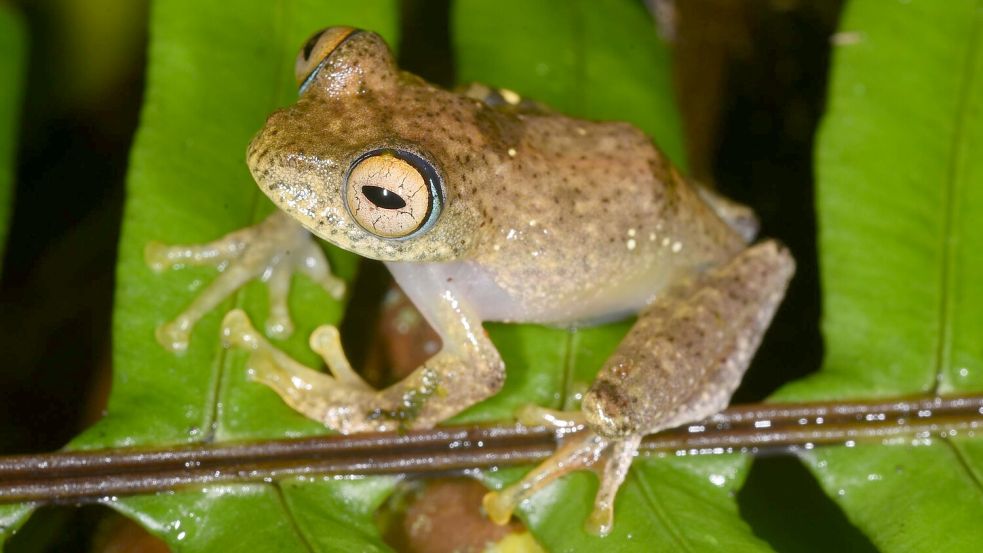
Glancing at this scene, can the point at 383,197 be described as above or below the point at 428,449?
above

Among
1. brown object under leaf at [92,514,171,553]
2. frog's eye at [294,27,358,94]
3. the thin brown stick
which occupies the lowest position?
brown object under leaf at [92,514,171,553]

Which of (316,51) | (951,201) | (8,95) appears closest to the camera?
(316,51)

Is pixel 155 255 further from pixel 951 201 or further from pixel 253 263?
pixel 951 201

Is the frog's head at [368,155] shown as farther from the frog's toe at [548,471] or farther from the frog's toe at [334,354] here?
the frog's toe at [548,471]

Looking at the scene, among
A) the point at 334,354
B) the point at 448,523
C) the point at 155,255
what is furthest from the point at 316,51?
the point at 448,523

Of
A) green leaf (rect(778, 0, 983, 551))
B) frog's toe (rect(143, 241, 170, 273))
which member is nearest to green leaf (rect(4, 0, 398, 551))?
frog's toe (rect(143, 241, 170, 273))

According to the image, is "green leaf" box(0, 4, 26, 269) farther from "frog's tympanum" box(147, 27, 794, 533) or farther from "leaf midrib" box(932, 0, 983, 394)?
"leaf midrib" box(932, 0, 983, 394)

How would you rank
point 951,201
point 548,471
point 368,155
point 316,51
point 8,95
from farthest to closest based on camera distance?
point 951,201 → point 8,95 → point 316,51 → point 548,471 → point 368,155
